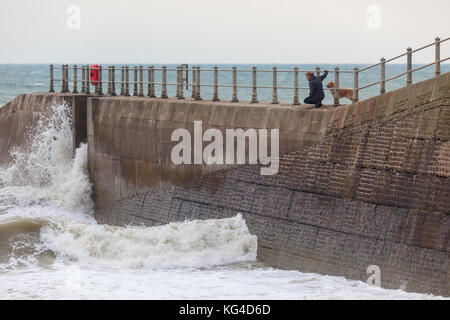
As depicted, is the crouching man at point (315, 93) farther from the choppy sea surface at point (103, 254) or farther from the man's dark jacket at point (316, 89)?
the choppy sea surface at point (103, 254)

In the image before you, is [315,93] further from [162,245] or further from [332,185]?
[162,245]

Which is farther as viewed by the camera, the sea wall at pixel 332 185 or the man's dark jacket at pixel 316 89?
the man's dark jacket at pixel 316 89

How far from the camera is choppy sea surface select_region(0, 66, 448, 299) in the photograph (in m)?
16.3

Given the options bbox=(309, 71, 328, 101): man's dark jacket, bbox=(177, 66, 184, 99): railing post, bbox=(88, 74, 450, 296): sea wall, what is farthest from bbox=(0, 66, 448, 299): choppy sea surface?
bbox=(177, 66, 184, 99): railing post

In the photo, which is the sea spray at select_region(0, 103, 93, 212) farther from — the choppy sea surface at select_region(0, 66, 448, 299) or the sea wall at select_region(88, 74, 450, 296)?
the sea wall at select_region(88, 74, 450, 296)

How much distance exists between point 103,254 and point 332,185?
572 cm

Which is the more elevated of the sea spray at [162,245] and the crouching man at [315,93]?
the crouching man at [315,93]

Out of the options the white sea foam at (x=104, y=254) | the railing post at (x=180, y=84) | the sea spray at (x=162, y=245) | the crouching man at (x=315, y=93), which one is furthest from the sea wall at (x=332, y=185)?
the railing post at (x=180, y=84)

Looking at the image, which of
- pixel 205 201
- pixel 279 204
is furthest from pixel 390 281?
pixel 205 201

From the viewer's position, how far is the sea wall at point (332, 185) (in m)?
15.7

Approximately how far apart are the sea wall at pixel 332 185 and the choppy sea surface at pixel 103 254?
0.45m

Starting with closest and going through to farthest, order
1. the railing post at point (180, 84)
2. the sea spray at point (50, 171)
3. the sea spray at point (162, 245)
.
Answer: the sea spray at point (162, 245)
the railing post at point (180, 84)
the sea spray at point (50, 171)

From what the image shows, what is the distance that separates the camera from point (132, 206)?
22625 millimetres

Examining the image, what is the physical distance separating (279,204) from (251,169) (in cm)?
117
